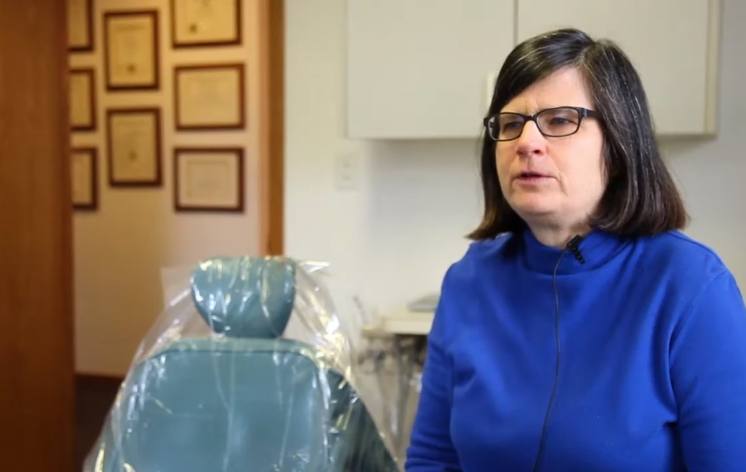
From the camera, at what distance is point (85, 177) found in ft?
13.5

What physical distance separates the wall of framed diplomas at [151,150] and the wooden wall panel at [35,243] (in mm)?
1146

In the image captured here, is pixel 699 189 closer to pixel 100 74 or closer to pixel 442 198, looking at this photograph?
pixel 442 198

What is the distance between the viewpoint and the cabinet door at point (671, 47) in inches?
80.9

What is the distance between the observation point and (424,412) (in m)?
1.26

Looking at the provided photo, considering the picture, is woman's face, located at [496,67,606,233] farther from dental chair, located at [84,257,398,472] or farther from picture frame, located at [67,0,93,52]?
picture frame, located at [67,0,93,52]

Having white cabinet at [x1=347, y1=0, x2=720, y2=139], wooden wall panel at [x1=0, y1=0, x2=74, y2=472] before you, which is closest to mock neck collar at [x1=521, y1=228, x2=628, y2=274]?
white cabinet at [x1=347, y1=0, x2=720, y2=139]

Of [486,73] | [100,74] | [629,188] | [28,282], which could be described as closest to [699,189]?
[486,73]

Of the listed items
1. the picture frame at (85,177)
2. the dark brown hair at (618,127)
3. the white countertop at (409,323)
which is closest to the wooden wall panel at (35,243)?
the white countertop at (409,323)

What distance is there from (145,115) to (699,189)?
265cm

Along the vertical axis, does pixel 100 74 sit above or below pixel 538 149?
above

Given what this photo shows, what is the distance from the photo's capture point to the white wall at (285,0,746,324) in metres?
2.53

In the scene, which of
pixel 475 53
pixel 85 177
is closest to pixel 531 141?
pixel 475 53

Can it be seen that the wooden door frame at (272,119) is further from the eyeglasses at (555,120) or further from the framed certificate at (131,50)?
the eyeglasses at (555,120)

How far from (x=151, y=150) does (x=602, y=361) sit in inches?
129
